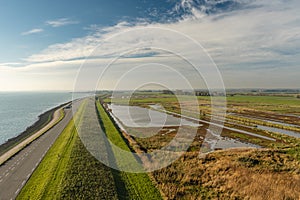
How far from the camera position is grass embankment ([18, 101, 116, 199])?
1584 centimetres

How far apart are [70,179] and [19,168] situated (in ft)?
24.4

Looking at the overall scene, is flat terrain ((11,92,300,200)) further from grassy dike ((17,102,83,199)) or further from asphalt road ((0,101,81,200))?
asphalt road ((0,101,81,200))

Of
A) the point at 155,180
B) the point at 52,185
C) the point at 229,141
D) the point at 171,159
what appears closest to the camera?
the point at 52,185

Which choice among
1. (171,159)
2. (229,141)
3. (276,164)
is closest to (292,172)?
(276,164)

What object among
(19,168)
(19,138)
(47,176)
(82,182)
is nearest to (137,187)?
(82,182)

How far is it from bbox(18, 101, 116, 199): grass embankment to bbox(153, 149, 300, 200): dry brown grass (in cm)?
Result: 441

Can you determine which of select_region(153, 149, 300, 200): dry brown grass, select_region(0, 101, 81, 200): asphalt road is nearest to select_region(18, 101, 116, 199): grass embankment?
select_region(0, 101, 81, 200): asphalt road

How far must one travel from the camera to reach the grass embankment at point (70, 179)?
52.0 ft

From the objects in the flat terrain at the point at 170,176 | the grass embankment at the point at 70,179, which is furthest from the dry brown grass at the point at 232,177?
the grass embankment at the point at 70,179

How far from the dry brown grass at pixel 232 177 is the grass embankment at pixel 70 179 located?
4.41 metres

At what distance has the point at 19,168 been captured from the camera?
72.3 feet

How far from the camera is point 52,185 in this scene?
17219mm

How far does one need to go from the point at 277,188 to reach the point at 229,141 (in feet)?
63.9

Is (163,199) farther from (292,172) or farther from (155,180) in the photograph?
(292,172)
